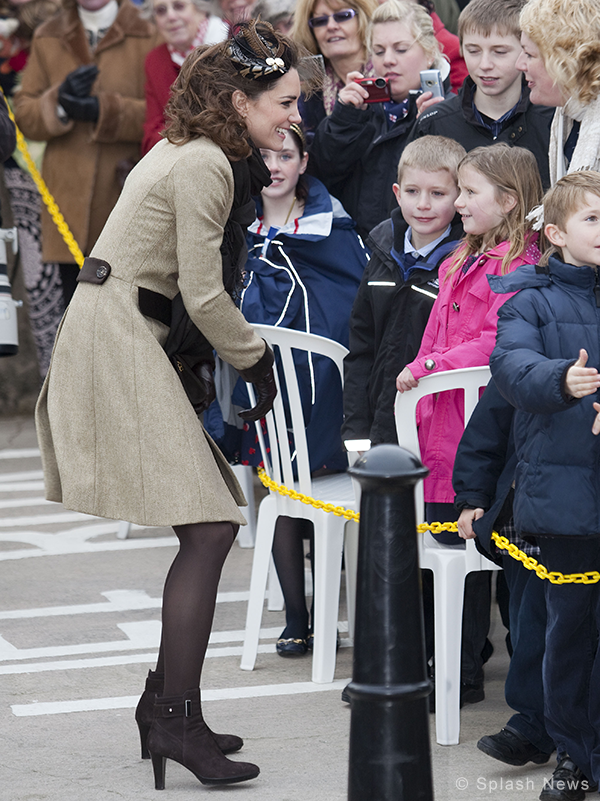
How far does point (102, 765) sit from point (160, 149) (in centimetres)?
164

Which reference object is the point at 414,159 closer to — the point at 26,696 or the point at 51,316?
the point at 26,696

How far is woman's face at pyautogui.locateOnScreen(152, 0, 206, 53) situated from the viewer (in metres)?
6.38

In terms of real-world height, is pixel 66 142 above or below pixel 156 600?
above

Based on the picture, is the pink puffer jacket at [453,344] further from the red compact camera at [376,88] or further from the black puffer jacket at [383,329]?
the red compact camera at [376,88]

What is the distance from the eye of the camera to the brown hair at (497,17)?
4.12 meters

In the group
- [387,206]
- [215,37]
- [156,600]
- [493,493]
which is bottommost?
[156,600]

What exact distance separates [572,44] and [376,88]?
1.38m

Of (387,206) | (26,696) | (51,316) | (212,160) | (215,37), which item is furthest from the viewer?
(51,316)

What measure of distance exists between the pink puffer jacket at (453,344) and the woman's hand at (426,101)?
1250mm

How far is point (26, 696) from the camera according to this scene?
3.68m

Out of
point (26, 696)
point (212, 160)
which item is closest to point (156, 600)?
point (26, 696)

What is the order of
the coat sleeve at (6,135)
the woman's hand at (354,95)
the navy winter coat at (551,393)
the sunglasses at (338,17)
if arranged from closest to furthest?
the navy winter coat at (551,393)
the woman's hand at (354,95)
the coat sleeve at (6,135)
the sunglasses at (338,17)

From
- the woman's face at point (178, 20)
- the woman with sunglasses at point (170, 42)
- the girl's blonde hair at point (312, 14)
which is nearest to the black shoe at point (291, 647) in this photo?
the girl's blonde hair at point (312, 14)

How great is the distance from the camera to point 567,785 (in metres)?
2.84
